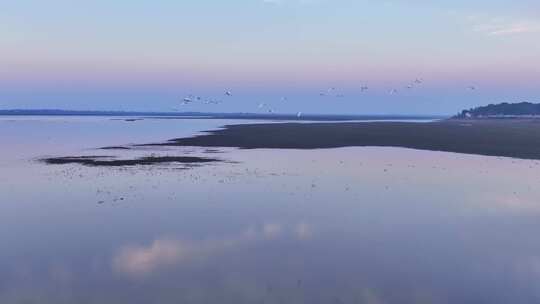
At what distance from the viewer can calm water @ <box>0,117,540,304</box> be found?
10469mm

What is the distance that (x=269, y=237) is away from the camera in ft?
48.8

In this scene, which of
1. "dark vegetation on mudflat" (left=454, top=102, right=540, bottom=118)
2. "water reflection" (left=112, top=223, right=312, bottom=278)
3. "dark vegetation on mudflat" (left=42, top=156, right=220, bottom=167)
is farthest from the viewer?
"dark vegetation on mudflat" (left=454, top=102, right=540, bottom=118)

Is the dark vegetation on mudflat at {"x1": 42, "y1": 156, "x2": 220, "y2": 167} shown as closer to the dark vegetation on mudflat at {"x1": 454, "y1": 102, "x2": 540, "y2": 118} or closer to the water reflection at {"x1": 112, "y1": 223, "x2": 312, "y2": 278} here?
the water reflection at {"x1": 112, "y1": 223, "x2": 312, "y2": 278}

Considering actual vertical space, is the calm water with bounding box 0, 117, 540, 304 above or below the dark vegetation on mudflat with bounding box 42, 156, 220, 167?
above

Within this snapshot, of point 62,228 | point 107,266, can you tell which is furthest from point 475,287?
point 62,228

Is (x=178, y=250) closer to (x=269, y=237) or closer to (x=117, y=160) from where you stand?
(x=269, y=237)

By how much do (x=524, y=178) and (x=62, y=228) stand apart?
70.0ft

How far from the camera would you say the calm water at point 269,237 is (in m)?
10.5

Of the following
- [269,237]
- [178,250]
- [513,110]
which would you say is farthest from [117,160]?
[513,110]

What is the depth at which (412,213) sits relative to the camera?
1844 cm

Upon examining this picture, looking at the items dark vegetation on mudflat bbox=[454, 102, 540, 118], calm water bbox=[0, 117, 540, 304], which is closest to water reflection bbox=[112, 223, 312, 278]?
calm water bbox=[0, 117, 540, 304]

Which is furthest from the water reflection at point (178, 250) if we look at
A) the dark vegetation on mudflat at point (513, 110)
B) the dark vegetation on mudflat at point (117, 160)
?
the dark vegetation on mudflat at point (513, 110)

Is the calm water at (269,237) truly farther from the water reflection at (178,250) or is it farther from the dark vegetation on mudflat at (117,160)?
the dark vegetation on mudflat at (117,160)

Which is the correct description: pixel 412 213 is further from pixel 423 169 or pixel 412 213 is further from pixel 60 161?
pixel 60 161
